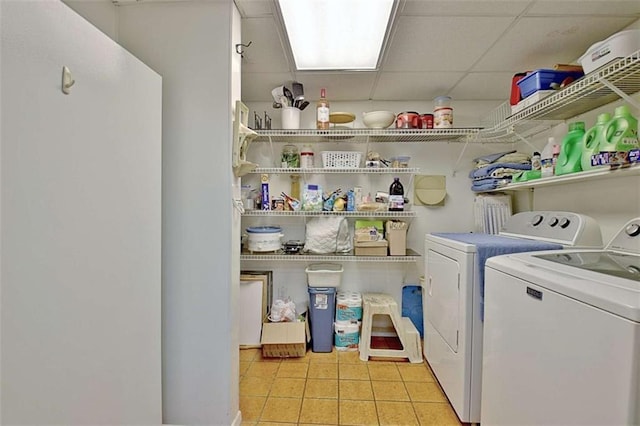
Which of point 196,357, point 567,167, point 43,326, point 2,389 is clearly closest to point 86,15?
point 43,326

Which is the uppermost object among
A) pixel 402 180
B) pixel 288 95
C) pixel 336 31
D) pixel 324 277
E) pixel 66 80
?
pixel 336 31

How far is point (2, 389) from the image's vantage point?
747 mm

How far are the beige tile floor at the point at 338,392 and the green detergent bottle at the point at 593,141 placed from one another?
1538 mm

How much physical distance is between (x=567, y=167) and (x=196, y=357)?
7.20 ft

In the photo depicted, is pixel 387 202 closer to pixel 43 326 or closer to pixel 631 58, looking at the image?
pixel 631 58

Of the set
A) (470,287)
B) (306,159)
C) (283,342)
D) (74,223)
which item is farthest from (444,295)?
(74,223)

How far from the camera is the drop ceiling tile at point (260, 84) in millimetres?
2266

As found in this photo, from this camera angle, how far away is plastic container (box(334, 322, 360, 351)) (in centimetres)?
252

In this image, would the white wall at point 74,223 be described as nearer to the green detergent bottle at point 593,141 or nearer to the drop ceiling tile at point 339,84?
the drop ceiling tile at point 339,84

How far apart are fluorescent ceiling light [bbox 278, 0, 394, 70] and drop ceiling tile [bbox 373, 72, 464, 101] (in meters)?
0.31

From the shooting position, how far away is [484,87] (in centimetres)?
247

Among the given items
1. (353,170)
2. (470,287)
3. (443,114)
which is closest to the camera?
(470,287)

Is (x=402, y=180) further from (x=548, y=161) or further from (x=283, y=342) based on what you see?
(x=283, y=342)

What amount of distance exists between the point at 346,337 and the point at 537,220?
63.5 inches
